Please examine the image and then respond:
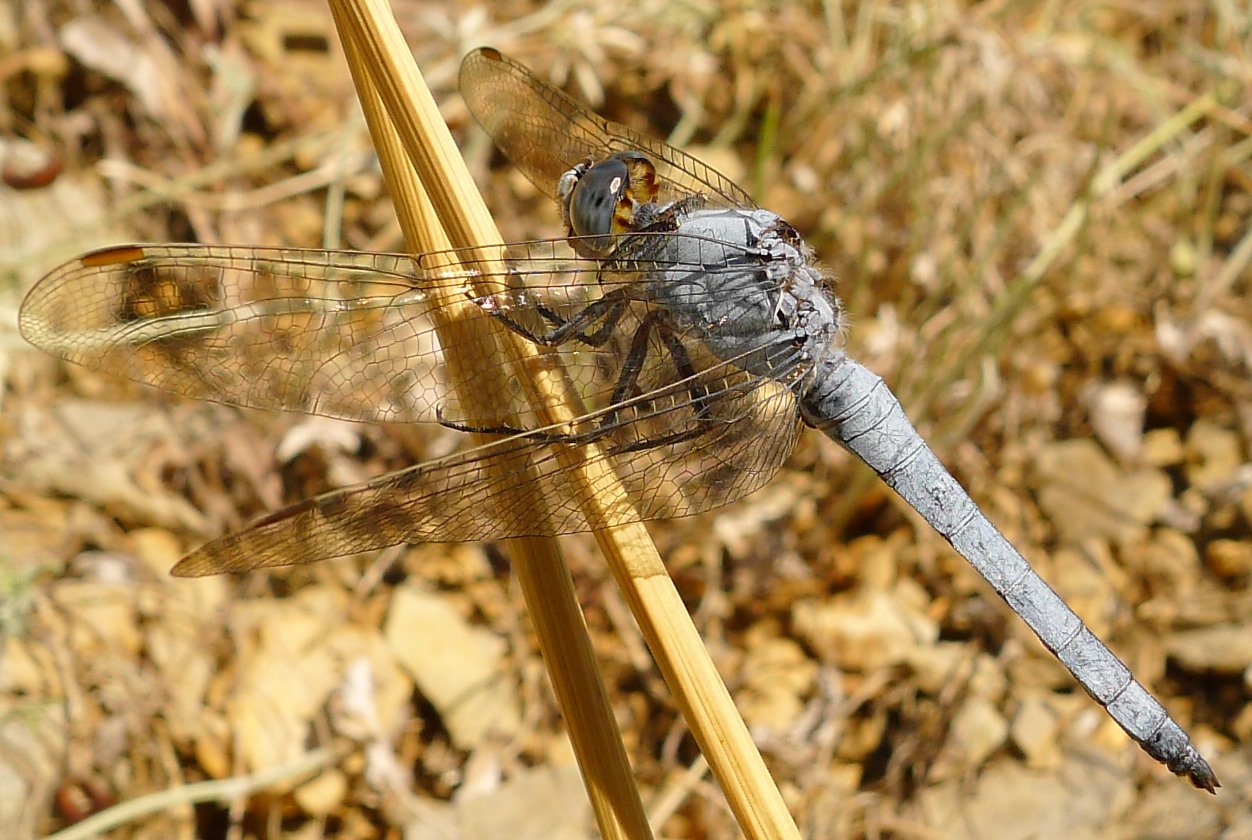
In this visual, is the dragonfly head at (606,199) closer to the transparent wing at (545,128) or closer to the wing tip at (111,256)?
the transparent wing at (545,128)

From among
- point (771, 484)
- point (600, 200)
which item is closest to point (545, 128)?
point (600, 200)

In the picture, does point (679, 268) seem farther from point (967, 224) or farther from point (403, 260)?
point (967, 224)

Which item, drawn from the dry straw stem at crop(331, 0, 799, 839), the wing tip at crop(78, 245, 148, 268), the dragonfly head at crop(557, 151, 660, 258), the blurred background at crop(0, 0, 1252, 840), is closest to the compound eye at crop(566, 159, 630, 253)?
the dragonfly head at crop(557, 151, 660, 258)

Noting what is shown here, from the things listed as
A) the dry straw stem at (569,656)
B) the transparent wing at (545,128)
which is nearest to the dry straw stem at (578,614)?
the dry straw stem at (569,656)

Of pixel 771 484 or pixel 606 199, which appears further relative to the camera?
pixel 771 484

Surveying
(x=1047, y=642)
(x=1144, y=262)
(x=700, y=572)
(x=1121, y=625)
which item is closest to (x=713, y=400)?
(x=1047, y=642)

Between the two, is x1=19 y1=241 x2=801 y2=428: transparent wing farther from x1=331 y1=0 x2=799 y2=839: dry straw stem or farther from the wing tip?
x1=331 y1=0 x2=799 y2=839: dry straw stem

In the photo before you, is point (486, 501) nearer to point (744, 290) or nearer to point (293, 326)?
point (293, 326)
